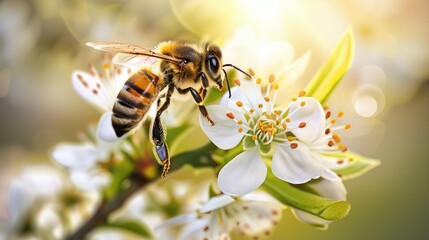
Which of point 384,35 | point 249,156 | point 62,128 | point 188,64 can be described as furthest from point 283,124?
point 62,128

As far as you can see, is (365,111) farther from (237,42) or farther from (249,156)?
(249,156)

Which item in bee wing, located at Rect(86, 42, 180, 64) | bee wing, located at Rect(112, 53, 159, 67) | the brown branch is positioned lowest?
the brown branch

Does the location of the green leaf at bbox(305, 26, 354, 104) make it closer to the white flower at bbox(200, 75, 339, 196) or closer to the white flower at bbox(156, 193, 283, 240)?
the white flower at bbox(200, 75, 339, 196)

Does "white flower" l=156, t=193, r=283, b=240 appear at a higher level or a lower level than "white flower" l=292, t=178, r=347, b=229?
lower

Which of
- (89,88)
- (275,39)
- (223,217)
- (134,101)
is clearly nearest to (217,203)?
(223,217)

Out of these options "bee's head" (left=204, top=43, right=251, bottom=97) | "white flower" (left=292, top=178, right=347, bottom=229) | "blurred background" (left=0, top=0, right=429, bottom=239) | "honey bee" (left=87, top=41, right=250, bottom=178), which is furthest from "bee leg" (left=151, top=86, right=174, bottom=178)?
"blurred background" (left=0, top=0, right=429, bottom=239)

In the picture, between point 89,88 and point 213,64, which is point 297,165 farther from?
point 89,88
